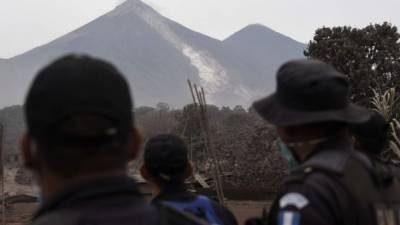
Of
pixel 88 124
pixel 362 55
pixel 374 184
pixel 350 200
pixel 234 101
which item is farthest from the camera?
pixel 234 101

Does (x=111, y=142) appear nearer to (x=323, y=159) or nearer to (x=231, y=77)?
(x=323, y=159)

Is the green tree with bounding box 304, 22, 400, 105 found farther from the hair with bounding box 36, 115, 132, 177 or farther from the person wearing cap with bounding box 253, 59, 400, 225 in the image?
the hair with bounding box 36, 115, 132, 177

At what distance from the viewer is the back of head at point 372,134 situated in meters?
3.23

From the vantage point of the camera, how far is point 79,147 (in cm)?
126

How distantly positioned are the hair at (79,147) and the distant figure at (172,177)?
4.26 ft

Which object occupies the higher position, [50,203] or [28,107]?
[28,107]

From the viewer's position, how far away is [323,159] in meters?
1.88

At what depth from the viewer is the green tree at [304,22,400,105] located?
763 inches

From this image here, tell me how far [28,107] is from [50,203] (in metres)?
0.21

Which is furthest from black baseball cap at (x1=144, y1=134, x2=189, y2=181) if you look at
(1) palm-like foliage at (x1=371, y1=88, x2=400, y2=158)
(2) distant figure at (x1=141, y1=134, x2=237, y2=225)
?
(1) palm-like foliage at (x1=371, y1=88, x2=400, y2=158)

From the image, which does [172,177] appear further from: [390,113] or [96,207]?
[390,113]

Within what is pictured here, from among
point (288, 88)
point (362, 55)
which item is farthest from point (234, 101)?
point (288, 88)

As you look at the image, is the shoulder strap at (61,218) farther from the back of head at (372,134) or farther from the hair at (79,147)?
the back of head at (372,134)

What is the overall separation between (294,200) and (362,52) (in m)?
19.0
